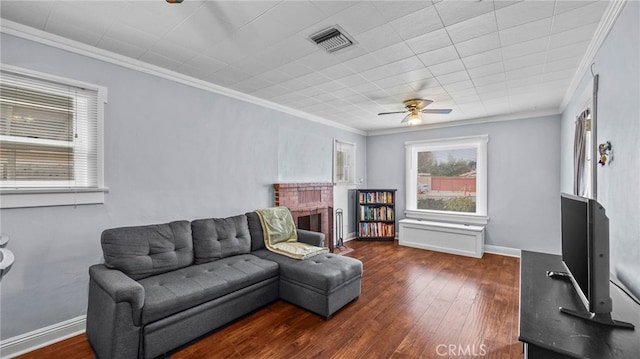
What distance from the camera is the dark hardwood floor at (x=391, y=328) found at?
2168 mm

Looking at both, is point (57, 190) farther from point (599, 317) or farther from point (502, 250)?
point (502, 250)

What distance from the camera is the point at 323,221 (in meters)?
5.12

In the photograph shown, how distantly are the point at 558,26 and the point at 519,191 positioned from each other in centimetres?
349

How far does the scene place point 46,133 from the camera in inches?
91.4

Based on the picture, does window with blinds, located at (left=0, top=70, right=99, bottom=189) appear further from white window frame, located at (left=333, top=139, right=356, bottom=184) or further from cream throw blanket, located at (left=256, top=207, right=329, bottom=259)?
white window frame, located at (left=333, top=139, right=356, bottom=184)

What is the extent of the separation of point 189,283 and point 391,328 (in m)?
1.86

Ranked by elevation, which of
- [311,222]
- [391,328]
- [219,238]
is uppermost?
[219,238]

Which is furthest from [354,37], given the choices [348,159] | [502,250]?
[502,250]

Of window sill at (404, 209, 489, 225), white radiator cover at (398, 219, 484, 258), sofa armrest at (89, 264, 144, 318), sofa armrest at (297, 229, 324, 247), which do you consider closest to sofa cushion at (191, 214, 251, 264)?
sofa armrest at (297, 229, 324, 247)

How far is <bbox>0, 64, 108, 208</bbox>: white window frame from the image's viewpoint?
2127mm

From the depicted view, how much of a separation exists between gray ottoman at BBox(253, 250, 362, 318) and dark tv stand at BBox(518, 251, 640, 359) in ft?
5.09

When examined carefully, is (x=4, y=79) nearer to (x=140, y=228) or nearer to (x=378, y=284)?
(x=140, y=228)

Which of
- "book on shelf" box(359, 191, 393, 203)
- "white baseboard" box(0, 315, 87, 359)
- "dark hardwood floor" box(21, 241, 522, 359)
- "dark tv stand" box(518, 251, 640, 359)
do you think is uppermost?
"book on shelf" box(359, 191, 393, 203)

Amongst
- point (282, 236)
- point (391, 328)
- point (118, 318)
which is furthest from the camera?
point (282, 236)
